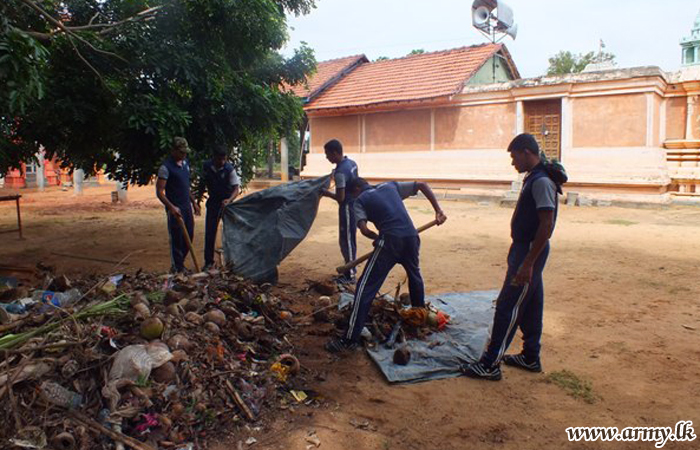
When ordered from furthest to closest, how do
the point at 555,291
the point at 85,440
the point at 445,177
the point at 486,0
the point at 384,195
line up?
the point at 486,0
the point at 445,177
the point at 555,291
the point at 384,195
the point at 85,440

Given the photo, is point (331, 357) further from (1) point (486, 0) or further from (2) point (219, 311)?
(1) point (486, 0)

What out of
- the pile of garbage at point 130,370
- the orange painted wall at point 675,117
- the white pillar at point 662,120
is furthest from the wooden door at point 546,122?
the pile of garbage at point 130,370

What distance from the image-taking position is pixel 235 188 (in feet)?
19.6

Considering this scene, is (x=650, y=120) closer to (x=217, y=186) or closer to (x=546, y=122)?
(x=546, y=122)

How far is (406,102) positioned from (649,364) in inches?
514

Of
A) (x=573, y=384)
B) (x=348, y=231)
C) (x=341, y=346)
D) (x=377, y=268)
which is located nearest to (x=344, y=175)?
(x=348, y=231)

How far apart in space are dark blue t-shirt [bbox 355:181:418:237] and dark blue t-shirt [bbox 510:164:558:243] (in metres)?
0.88

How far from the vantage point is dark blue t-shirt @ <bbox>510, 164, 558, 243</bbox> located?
123 inches

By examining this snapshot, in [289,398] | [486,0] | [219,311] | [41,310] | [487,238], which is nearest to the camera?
[289,398]

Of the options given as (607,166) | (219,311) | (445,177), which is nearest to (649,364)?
(219,311)

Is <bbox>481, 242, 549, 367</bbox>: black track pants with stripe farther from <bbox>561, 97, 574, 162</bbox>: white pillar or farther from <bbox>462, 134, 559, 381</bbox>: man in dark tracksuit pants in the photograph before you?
<bbox>561, 97, 574, 162</bbox>: white pillar

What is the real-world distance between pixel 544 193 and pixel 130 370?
2641mm

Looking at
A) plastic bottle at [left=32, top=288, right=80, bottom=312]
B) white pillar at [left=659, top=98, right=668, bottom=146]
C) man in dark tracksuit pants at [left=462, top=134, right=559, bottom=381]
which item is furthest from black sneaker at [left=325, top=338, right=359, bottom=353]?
white pillar at [left=659, top=98, right=668, bottom=146]

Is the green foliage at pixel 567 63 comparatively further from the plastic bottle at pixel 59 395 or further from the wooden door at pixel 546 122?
the plastic bottle at pixel 59 395
